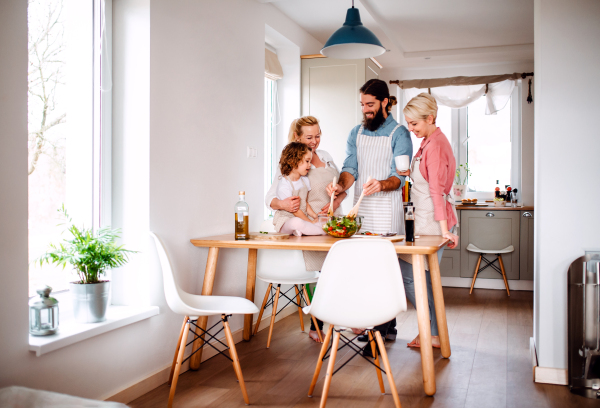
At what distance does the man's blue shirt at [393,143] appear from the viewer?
3.04 meters

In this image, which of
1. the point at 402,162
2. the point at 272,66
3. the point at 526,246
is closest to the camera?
the point at 402,162

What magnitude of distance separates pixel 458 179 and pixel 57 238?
16.0 ft

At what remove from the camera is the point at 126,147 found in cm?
252

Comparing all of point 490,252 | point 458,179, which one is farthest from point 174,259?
point 458,179

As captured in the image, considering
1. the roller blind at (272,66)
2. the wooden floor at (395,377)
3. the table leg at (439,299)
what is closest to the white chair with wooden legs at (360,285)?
the wooden floor at (395,377)

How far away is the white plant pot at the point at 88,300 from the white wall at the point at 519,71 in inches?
191

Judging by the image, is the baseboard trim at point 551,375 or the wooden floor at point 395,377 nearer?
the wooden floor at point 395,377

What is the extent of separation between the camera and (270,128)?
14.7 feet

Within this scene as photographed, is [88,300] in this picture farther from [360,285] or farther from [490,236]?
[490,236]

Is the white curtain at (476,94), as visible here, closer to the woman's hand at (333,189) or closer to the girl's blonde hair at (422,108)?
the girl's blonde hair at (422,108)

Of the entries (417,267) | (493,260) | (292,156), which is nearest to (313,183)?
(292,156)

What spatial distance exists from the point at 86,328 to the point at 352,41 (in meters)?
2.10

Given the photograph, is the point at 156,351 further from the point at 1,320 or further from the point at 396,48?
the point at 396,48

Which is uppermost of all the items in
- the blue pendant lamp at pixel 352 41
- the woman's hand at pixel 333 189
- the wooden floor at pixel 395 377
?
the blue pendant lamp at pixel 352 41
